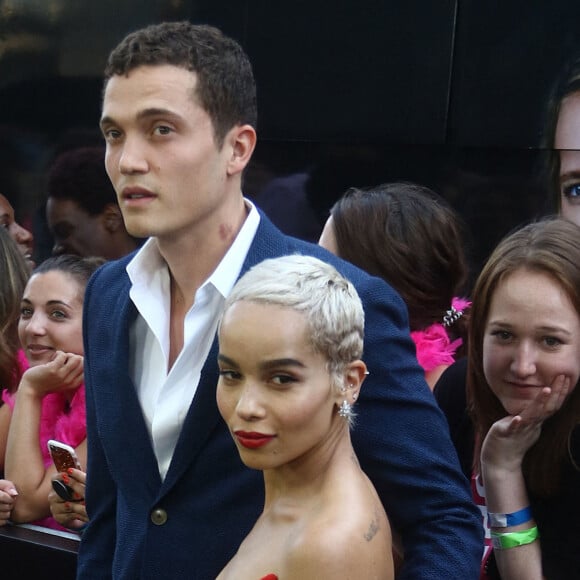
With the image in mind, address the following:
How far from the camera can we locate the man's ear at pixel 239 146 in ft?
7.16

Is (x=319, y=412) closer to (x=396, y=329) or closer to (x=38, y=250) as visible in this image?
(x=396, y=329)

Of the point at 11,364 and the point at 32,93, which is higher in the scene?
the point at 32,93

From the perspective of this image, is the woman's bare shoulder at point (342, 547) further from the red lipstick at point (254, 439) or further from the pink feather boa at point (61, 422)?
the pink feather boa at point (61, 422)

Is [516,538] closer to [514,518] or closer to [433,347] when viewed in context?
[514,518]

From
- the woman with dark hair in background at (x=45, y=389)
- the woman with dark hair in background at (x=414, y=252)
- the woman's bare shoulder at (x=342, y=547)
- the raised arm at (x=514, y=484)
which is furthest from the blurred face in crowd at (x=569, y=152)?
the woman's bare shoulder at (x=342, y=547)

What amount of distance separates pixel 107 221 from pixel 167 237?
309 centimetres

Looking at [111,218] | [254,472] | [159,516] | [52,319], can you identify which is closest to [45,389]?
[52,319]

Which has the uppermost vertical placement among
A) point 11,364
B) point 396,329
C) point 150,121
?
point 150,121

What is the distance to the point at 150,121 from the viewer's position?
2.10 metres

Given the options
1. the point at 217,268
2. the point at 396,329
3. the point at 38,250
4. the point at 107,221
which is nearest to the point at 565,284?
the point at 396,329

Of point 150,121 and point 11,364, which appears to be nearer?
point 150,121

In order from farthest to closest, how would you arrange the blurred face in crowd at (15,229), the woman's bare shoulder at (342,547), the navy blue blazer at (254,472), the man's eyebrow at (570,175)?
1. the blurred face in crowd at (15,229)
2. the man's eyebrow at (570,175)
3. the navy blue blazer at (254,472)
4. the woman's bare shoulder at (342,547)

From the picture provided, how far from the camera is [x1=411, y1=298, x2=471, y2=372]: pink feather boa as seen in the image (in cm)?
342

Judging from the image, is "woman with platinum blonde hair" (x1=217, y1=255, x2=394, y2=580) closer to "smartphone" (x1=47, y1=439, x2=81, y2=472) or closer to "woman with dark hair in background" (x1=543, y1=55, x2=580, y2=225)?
"smartphone" (x1=47, y1=439, x2=81, y2=472)
